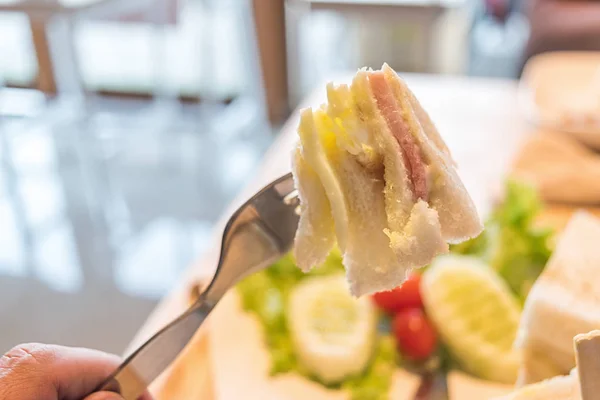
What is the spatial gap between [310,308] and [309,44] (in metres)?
3.34

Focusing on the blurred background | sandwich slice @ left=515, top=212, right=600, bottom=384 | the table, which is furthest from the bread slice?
the blurred background

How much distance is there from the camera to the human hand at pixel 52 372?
1.46ft

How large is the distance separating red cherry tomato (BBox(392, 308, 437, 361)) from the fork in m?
0.47

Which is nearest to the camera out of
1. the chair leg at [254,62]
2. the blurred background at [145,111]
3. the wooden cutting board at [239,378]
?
the wooden cutting board at [239,378]

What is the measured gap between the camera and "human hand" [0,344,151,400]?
0.44 meters

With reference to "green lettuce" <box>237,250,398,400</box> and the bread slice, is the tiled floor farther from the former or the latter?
the bread slice

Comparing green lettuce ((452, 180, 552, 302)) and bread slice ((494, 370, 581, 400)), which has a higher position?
bread slice ((494, 370, 581, 400))

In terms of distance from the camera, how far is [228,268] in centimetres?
54

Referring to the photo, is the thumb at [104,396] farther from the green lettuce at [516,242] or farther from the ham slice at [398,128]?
the green lettuce at [516,242]

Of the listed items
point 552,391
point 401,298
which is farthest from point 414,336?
point 552,391

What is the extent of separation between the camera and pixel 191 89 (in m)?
4.38

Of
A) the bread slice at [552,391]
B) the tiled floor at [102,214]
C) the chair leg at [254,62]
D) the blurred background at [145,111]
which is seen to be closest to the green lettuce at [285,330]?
the bread slice at [552,391]

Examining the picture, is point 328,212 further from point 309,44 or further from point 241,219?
point 309,44

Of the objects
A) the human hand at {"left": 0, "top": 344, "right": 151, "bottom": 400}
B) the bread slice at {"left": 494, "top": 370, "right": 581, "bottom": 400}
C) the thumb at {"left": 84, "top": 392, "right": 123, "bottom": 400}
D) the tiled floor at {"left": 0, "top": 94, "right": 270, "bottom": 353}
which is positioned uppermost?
the human hand at {"left": 0, "top": 344, "right": 151, "bottom": 400}
